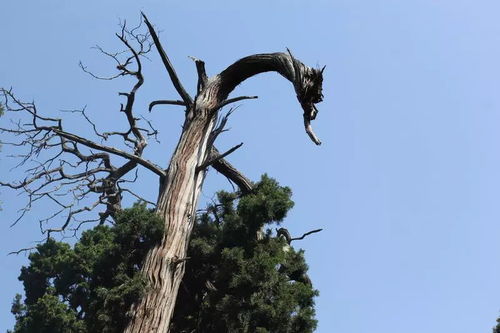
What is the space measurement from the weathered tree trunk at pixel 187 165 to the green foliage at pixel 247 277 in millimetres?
Answer: 881

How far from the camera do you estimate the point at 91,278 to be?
9.09 meters

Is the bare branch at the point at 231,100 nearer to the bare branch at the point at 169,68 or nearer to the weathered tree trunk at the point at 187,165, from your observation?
the weathered tree trunk at the point at 187,165

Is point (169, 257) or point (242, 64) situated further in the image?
point (242, 64)

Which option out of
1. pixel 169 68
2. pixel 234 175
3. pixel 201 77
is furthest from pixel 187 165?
pixel 234 175

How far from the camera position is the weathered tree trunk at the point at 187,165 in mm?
7578

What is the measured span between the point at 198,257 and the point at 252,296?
140 centimetres

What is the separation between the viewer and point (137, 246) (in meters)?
8.66

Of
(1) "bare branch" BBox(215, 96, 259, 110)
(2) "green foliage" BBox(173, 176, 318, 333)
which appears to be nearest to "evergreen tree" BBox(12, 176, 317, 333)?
(2) "green foliage" BBox(173, 176, 318, 333)

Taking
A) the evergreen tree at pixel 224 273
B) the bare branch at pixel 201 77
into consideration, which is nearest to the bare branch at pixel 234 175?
the evergreen tree at pixel 224 273

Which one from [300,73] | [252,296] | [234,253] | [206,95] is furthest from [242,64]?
[252,296]

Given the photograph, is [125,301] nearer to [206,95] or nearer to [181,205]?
[181,205]

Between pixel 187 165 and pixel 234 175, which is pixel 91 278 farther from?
pixel 234 175

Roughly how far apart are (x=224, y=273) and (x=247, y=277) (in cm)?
49

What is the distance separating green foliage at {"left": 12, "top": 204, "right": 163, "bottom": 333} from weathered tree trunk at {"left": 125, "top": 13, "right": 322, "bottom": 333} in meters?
0.21
